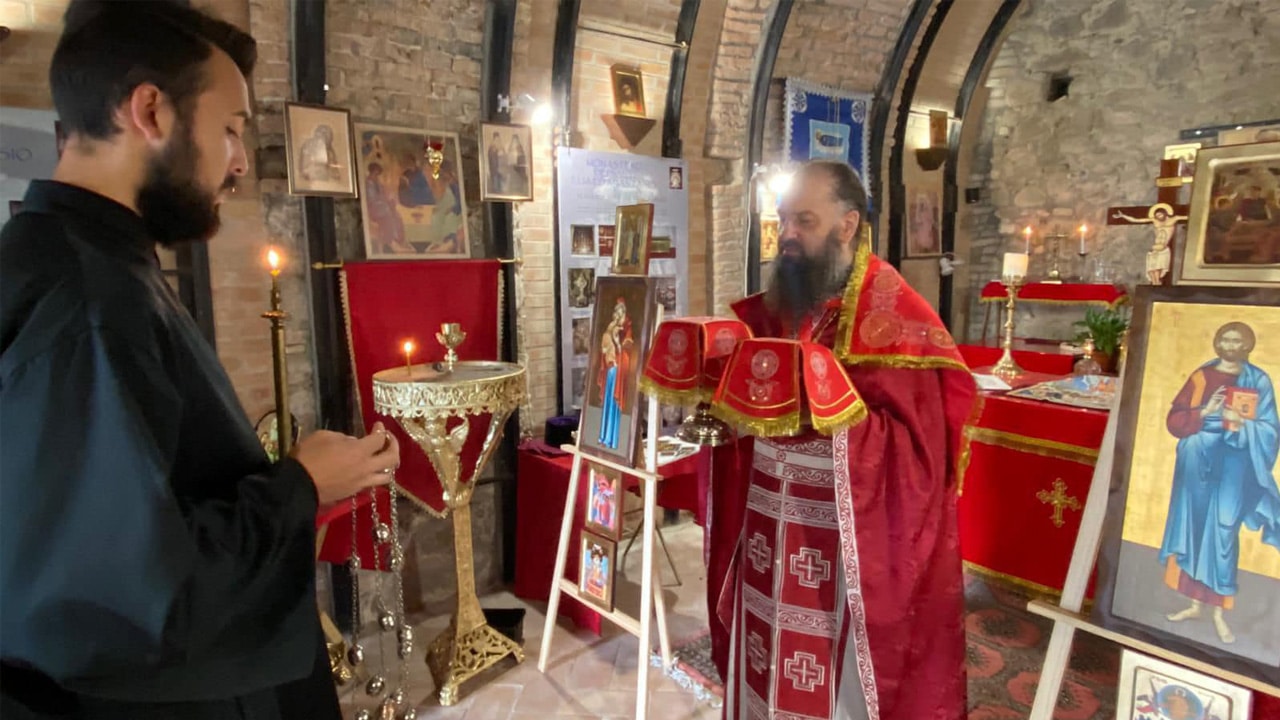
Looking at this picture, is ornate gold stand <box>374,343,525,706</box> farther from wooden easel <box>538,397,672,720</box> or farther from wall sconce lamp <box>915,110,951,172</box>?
wall sconce lamp <box>915,110,951,172</box>

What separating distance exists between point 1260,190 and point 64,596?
Result: 2.32m

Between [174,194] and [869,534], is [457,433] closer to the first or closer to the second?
[869,534]

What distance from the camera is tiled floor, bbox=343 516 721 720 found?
3217mm

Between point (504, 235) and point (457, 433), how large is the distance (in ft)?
4.62

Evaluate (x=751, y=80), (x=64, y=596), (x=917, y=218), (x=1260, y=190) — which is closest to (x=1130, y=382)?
(x=1260, y=190)

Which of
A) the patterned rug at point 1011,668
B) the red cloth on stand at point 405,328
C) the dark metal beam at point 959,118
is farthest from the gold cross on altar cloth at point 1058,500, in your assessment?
the dark metal beam at point 959,118

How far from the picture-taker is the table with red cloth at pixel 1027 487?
11.3ft

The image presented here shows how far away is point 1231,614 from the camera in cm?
162

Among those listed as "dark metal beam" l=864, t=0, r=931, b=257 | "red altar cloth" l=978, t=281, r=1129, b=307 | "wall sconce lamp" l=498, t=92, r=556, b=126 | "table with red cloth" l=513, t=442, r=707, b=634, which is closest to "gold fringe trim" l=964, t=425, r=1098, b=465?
"table with red cloth" l=513, t=442, r=707, b=634

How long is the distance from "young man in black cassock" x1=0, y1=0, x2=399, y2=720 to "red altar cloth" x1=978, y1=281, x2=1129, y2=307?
7.11 metres

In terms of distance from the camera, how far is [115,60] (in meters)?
1.03

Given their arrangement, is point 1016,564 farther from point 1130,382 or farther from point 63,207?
point 63,207

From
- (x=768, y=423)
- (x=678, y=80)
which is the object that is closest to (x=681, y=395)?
(x=768, y=423)

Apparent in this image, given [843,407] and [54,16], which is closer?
[843,407]
